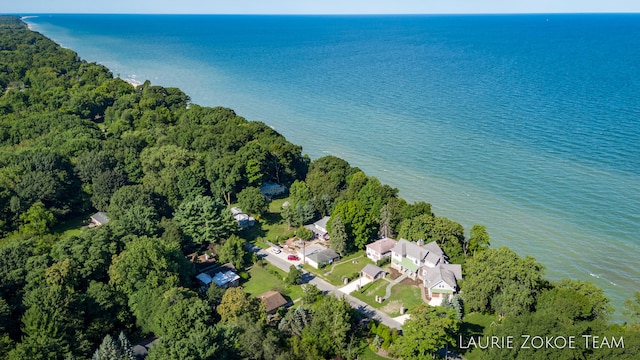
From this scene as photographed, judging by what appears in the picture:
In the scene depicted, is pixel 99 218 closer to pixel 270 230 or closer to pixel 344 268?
pixel 270 230

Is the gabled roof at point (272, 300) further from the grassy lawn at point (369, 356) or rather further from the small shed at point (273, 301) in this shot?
the grassy lawn at point (369, 356)

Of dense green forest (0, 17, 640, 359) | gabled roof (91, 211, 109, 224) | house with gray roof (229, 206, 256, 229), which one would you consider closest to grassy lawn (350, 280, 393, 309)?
dense green forest (0, 17, 640, 359)

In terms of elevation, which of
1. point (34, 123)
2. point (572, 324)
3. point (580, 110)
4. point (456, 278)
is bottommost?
point (34, 123)

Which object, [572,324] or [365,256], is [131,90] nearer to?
[365,256]

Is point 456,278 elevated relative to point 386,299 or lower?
elevated

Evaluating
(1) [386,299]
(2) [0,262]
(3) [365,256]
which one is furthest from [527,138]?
(2) [0,262]

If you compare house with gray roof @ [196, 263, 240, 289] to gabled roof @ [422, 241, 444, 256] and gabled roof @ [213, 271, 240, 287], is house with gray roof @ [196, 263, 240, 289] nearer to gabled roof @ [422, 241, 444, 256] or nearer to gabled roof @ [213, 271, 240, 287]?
gabled roof @ [213, 271, 240, 287]

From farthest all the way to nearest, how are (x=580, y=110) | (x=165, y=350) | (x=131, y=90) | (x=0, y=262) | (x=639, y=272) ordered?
(x=131, y=90) < (x=580, y=110) < (x=639, y=272) < (x=0, y=262) < (x=165, y=350)
